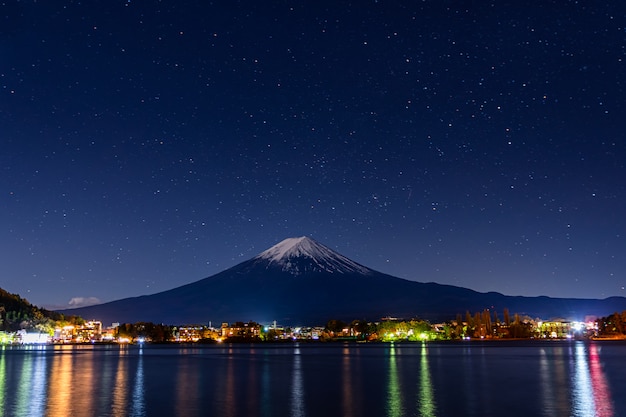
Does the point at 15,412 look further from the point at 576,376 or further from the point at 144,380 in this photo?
the point at 576,376

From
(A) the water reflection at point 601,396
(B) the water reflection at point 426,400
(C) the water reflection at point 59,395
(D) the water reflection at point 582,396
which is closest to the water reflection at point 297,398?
(B) the water reflection at point 426,400

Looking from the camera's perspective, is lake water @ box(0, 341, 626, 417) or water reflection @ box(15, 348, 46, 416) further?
water reflection @ box(15, 348, 46, 416)

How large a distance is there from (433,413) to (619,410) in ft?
27.5

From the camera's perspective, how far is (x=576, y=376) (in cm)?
5069

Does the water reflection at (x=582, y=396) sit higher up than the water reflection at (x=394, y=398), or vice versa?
the water reflection at (x=394, y=398)

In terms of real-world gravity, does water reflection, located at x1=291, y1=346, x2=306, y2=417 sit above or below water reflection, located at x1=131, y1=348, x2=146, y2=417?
below

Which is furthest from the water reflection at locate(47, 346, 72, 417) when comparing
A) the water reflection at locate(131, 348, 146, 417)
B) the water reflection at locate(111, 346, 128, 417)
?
the water reflection at locate(131, 348, 146, 417)

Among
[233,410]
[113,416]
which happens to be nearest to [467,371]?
[233,410]

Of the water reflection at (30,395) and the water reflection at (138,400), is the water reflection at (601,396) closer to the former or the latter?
the water reflection at (138,400)

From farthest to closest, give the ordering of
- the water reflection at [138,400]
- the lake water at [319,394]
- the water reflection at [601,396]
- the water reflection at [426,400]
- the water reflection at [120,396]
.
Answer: the water reflection at [120,396], the water reflection at [138,400], the lake water at [319,394], the water reflection at [601,396], the water reflection at [426,400]

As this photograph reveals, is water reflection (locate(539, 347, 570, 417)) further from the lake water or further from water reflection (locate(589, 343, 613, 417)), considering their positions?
water reflection (locate(589, 343, 613, 417))

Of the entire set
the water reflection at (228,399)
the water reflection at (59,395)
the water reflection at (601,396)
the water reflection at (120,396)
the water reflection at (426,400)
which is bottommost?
the water reflection at (601,396)

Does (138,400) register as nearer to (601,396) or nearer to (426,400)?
(426,400)

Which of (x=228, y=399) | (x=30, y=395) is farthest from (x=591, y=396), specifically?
(x=30, y=395)
